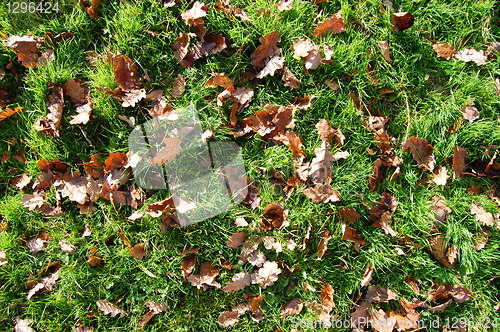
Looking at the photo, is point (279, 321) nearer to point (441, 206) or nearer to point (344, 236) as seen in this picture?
point (344, 236)

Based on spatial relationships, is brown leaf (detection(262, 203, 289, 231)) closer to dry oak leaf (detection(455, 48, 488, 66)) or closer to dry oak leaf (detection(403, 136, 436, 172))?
dry oak leaf (detection(403, 136, 436, 172))

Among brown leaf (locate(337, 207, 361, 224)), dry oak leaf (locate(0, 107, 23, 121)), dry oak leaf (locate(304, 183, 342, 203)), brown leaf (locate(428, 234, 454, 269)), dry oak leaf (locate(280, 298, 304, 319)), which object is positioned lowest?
dry oak leaf (locate(280, 298, 304, 319))

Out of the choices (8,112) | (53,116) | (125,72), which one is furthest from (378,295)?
(8,112)

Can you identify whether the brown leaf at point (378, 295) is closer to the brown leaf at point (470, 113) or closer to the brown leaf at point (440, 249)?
the brown leaf at point (440, 249)

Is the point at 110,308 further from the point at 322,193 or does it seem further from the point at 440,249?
the point at 440,249

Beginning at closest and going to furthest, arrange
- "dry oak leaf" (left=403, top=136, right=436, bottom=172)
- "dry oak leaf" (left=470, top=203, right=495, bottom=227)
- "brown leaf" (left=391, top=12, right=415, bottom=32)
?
"dry oak leaf" (left=470, top=203, right=495, bottom=227), "dry oak leaf" (left=403, top=136, right=436, bottom=172), "brown leaf" (left=391, top=12, right=415, bottom=32)

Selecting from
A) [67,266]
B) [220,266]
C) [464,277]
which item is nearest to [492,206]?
[464,277]

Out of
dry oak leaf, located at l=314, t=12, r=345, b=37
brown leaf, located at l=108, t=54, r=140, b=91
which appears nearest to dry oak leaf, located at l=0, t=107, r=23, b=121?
brown leaf, located at l=108, t=54, r=140, b=91
